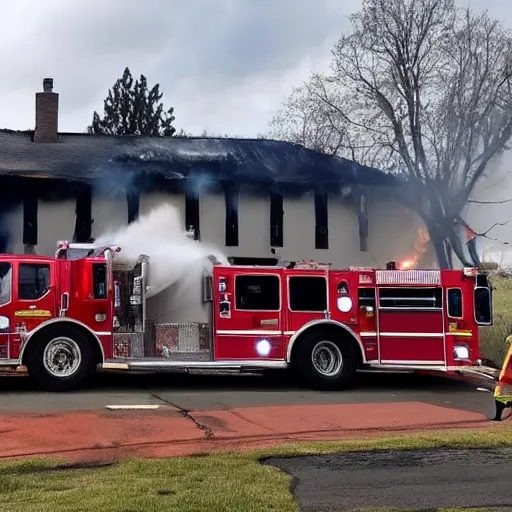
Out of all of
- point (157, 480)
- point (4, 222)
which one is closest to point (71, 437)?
point (157, 480)

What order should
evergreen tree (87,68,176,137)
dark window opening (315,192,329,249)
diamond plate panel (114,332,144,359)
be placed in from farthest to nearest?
→ 1. evergreen tree (87,68,176,137)
2. dark window opening (315,192,329,249)
3. diamond plate panel (114,332,144,359)

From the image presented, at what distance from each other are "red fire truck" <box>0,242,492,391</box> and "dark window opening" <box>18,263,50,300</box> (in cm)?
2

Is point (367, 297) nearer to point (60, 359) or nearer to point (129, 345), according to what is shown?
point (129, 345)

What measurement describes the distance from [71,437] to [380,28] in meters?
16.6

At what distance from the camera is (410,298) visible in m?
12.6

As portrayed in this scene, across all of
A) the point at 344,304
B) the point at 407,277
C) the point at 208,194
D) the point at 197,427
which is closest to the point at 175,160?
the point at 208,194

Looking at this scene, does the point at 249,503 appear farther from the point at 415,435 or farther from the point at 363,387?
the point at 363,387

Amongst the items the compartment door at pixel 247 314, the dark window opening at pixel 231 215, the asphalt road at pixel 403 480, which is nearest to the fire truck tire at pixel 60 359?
the compartment door at pixel 247 314

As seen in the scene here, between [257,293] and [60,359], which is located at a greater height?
[257,293]

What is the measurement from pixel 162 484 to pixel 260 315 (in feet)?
21.2

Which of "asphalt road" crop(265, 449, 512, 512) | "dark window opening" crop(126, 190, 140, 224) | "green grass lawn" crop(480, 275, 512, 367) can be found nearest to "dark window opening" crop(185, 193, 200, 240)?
"dark window opening" crop(126, 190, 140, 224)

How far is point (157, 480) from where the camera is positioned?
6.01 meters

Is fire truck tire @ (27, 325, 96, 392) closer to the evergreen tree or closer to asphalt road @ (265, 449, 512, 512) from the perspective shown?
asphalt road @ (265, 449, 512, 512)

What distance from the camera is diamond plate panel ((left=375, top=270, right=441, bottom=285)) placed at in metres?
12.6
